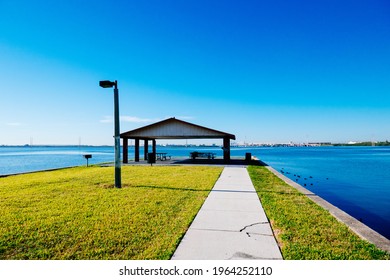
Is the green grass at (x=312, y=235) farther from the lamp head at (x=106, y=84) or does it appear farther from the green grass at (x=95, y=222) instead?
the lamp head at (x=106, y=84)

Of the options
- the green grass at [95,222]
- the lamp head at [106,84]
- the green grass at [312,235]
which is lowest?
the green grass at [312,235]

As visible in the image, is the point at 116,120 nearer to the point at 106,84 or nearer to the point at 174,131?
the point at 106,84

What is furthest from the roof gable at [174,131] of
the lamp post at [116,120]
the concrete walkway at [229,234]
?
the concrete walkway at [229,234]

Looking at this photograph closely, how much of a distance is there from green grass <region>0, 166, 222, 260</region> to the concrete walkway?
0.87 ft

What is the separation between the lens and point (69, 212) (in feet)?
18.2

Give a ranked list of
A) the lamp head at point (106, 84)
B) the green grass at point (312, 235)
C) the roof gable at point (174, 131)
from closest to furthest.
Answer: the green grass at point (312, 235) → the lamp head at point (106, 84) → the roof gable at point (174, 131)

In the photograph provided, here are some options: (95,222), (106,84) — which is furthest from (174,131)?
(95,222)

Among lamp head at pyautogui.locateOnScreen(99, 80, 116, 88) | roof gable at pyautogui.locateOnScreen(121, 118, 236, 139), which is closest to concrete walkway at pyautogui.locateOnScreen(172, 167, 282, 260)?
lamp head at pyautogui.locateOnScreen(99, 80, 116, 88)

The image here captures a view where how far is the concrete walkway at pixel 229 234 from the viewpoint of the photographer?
3.52 meters

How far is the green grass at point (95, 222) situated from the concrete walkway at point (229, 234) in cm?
27

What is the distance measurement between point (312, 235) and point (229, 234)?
153 cm
